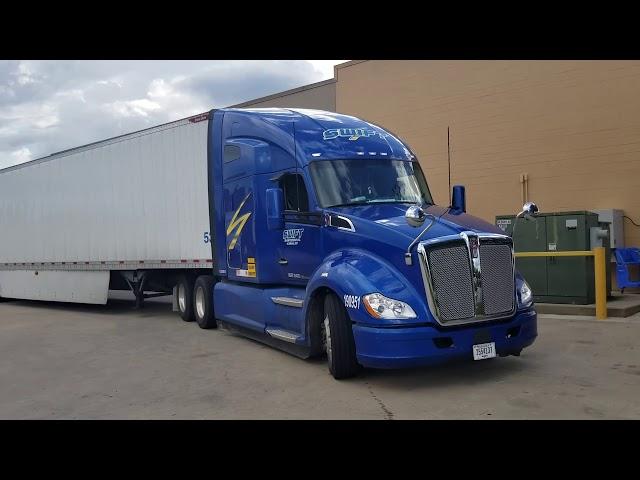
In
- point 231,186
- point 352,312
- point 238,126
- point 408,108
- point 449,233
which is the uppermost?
point 408,108

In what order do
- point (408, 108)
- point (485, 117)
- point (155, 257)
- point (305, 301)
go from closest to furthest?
point (305, 301), point (155, 257), point (485, 117), point (408, 108)

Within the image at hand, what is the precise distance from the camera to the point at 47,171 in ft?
55.8

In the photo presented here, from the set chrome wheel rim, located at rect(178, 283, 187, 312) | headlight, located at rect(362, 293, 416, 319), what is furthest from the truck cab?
chrome wheel rim, located at rect(178, 283, 187, 312)

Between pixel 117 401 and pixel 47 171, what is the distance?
12242mm

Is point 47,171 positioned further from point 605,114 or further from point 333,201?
point 605,114

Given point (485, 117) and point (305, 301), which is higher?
point (485, 117)

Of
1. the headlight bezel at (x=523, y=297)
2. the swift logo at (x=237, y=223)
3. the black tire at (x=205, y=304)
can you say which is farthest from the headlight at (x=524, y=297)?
the black tire at (x=205, y=304)

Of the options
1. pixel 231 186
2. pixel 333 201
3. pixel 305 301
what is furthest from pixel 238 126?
pixel 305 301

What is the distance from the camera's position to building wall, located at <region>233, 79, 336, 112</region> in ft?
68.6

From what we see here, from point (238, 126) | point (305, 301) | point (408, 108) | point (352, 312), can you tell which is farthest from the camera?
point (408, 108)

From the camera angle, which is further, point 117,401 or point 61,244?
point 61,244

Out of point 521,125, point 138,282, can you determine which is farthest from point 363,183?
point 521,125

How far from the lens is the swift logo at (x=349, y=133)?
8352 millimetres

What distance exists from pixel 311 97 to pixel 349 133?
13.5 meters
